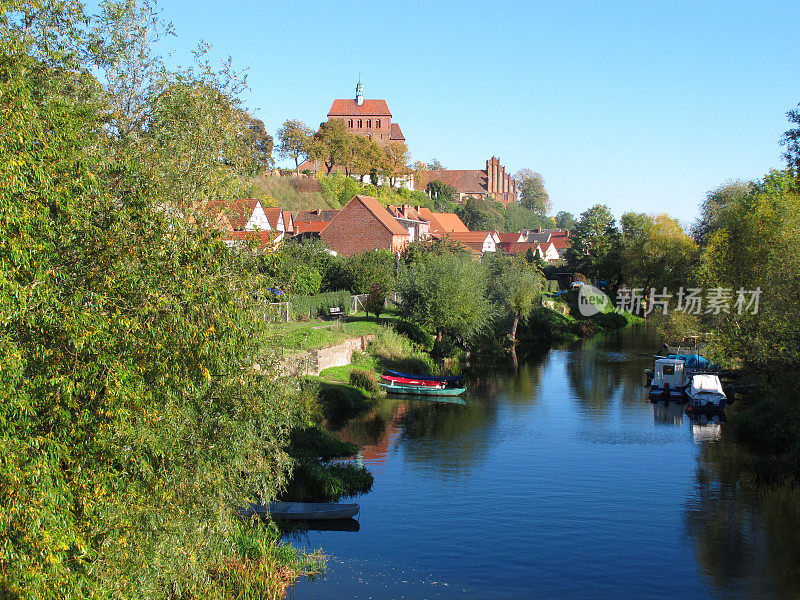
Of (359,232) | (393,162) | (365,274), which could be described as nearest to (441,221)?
(393,162)

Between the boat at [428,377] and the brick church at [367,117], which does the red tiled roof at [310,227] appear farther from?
the brick church at [367,117]

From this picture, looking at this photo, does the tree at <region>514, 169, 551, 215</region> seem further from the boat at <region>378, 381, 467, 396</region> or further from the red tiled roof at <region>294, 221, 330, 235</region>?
the boat at <region>378, 381, 467, 396</region>

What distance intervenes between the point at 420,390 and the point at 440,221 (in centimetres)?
6549

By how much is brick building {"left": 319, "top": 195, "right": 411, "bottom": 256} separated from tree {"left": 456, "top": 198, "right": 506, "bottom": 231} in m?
52.2

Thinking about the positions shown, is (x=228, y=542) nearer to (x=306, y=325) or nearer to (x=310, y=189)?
(x=306, y=325)

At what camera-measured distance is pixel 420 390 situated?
35.0 meters

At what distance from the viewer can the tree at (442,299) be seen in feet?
135

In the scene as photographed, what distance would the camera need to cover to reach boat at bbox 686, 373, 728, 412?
31250 millimetres

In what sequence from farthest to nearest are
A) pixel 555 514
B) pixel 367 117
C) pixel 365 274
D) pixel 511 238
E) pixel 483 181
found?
1. pixel 483 181
2. pixel 367 117
3. pixel 511 238
4. pixel 365 274
5. pixel 555 514

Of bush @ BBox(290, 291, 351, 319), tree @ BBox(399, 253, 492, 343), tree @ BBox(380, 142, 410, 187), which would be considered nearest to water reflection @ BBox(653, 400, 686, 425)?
tree @ BBox(399, 253, 492, 343)

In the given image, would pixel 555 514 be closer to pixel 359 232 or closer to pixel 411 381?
pixel 411 381

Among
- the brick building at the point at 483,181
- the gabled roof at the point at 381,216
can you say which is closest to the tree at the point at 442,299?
the gabled roof at the point at 381,216

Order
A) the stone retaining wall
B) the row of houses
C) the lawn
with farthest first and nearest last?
the row of houses < the lawn < the stone retaining wall

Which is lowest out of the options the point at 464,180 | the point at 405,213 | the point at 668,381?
the point at 668,381
